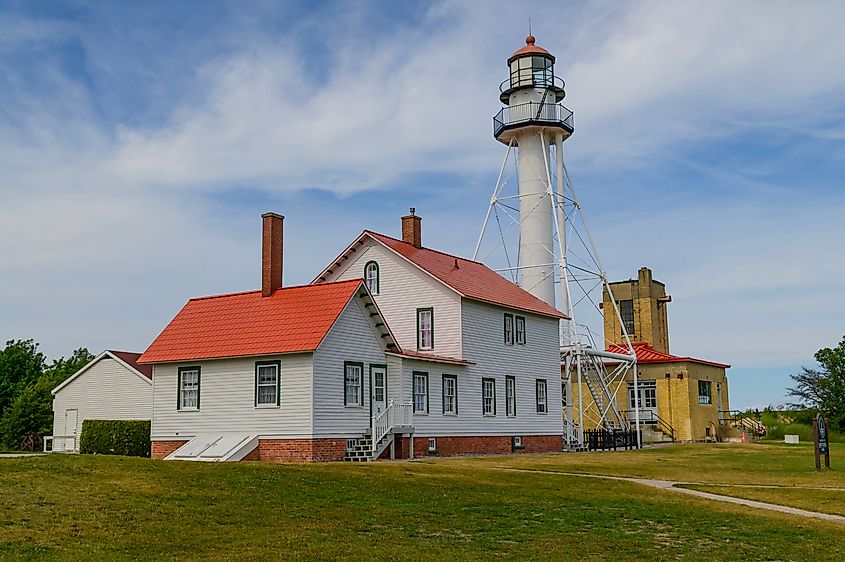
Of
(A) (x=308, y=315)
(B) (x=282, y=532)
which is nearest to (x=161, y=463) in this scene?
(B) (x=282, y=532)

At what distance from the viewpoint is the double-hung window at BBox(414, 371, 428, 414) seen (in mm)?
35000

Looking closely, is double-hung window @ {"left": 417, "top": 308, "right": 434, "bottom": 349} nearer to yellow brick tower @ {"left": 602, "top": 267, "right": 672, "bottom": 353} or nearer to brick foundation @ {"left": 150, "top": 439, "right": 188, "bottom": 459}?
brick foundation @ {"left": 150, "top": 439, "right": 188, "bottom": 459}

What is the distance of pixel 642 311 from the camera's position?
65.9 meters

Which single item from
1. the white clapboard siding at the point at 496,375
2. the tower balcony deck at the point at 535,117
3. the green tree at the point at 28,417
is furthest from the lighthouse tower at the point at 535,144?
the green tree at the point at 28,417

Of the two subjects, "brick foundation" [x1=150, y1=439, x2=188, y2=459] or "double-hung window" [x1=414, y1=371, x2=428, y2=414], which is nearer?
"brick foundation" [x1=150, y1=439, x2=188, y2=459]

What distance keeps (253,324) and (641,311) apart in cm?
3818

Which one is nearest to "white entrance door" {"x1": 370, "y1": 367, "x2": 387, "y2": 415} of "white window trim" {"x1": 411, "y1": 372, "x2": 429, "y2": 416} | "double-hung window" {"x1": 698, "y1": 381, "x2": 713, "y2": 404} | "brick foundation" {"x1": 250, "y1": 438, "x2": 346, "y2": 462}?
"white window trim" {"x1": 411, "y1": 372, "x2": 429, "y2": 416}

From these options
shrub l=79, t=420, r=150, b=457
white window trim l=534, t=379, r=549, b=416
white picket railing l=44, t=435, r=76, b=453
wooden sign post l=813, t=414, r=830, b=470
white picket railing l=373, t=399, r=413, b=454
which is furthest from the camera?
white picket railing l=44, t=435, r=76, b=453

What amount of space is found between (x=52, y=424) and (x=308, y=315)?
2354cm

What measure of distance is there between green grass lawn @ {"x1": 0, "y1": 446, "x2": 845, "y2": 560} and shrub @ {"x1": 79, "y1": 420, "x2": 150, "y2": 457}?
15503 millimetres

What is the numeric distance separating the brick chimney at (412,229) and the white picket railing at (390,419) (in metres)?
9.05

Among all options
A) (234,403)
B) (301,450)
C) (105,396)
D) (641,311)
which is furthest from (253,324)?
(641,311)

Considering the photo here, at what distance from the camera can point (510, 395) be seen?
133 feet

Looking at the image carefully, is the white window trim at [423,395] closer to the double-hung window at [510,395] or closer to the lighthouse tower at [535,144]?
the double-hung window at [510,395]
